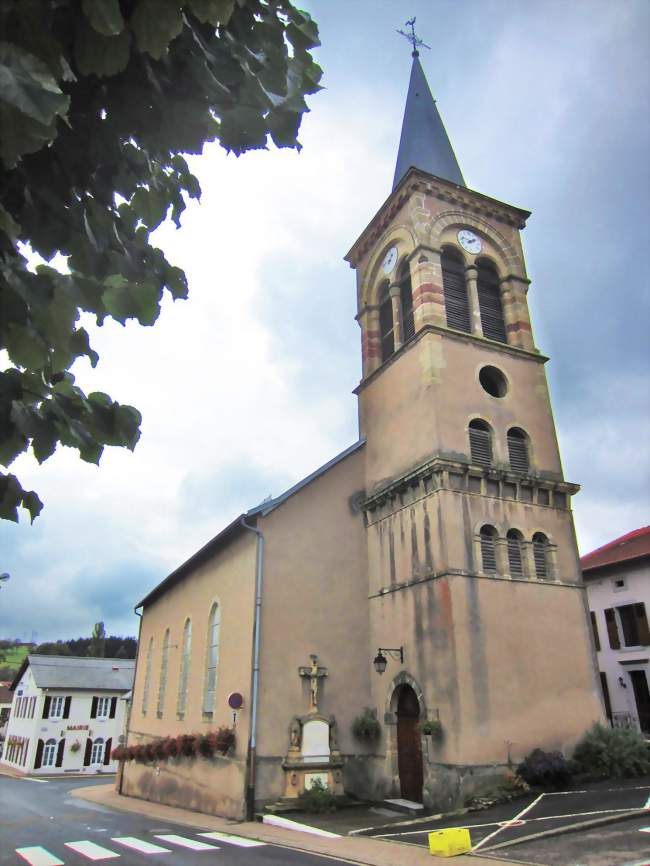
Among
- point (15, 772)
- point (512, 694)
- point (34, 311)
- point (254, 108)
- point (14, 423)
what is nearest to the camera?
point (34, 311)

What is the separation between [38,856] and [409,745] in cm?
756

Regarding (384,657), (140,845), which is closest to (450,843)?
(140,845)

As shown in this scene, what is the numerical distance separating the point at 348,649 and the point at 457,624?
343 centimetres

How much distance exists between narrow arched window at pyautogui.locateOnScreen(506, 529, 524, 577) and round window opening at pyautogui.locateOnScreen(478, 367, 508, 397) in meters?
3.93

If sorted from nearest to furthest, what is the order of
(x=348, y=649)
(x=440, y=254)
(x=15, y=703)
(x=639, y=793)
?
(x=639, y=793), (x=348, y=649), (x=440, y=254), (x=15, y=703)

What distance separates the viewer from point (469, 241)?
19.0 metres

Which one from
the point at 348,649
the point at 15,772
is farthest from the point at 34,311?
the point at 15,772

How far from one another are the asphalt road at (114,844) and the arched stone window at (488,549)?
6.98 metres

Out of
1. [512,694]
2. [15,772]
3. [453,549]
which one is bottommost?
[15,772]

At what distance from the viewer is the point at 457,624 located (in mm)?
13383

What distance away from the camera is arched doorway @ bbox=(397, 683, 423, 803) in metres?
13.9

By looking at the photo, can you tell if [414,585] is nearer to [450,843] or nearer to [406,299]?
[450,843]

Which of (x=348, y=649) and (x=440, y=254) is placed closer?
(x=348, y=649)

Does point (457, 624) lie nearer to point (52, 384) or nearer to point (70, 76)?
point (52, 384)
